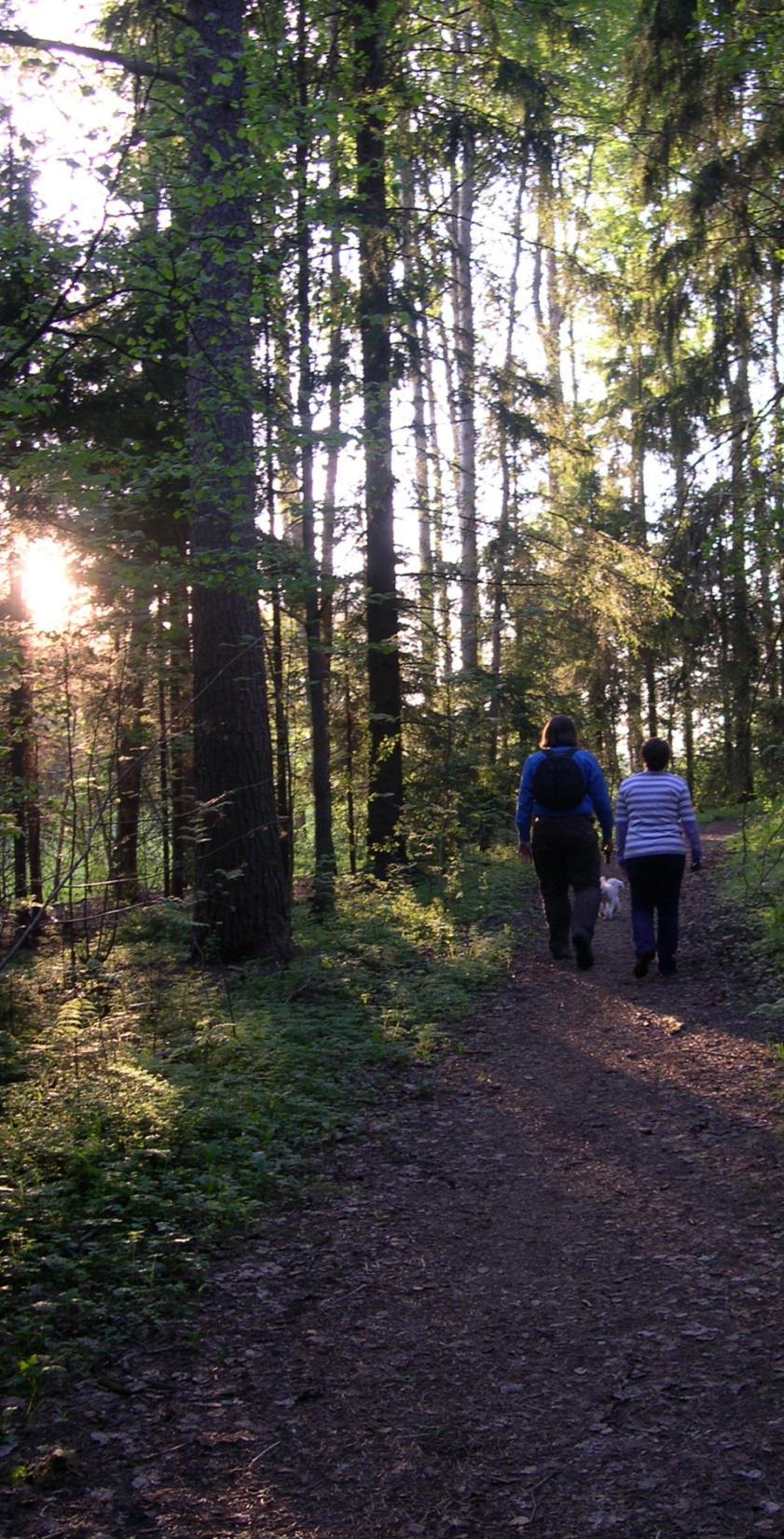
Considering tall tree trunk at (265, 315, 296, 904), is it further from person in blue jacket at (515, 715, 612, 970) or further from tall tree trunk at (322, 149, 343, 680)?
person in blue jacket at (515, 715, 612, 970)

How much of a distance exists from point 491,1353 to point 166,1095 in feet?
8.17

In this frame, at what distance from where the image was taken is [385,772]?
1442cm

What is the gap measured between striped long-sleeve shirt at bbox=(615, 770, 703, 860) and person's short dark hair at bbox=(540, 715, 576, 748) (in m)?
0.66

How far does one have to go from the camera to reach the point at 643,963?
364 inches

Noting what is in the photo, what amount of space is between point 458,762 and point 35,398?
923 cm

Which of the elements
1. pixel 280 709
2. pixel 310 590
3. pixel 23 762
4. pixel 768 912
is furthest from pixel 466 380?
pixel 768 912

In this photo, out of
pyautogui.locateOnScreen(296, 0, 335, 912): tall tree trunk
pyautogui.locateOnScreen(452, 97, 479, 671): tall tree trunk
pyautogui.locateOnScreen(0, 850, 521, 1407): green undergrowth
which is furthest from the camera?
pyautogui.locateOnScreen(452, 97, 479, 671): tall tree trunk

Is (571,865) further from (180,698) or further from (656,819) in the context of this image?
(180,698)

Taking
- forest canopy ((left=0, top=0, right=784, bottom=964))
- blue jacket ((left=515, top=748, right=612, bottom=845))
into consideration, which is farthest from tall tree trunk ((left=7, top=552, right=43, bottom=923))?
blue jacket ((left=515, top=748, right=612, bottom=845))

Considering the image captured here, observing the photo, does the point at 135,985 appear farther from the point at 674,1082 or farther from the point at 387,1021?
the point at 674,1082

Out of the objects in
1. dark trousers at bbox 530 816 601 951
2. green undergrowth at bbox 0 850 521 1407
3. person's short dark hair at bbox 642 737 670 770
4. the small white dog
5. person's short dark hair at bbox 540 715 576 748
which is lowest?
green undergrowth at bbox 0 850 521 1407

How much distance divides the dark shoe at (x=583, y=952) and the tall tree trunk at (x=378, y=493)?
13.5ft

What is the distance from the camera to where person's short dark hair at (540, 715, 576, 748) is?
9.87 m

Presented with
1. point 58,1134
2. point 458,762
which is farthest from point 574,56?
point 58,1134
